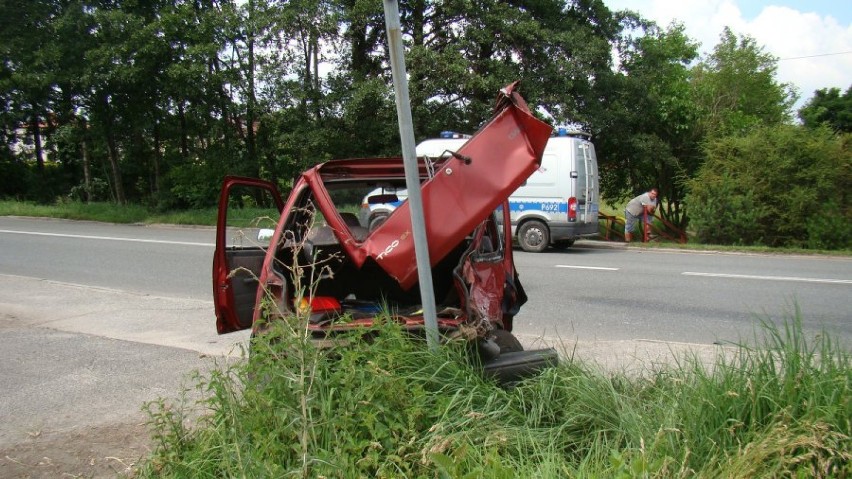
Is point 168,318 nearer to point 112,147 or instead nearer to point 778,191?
point 778,191

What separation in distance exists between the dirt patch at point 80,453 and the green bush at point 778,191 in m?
15.5

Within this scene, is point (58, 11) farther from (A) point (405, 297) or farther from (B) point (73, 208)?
(A) point (405, 297)

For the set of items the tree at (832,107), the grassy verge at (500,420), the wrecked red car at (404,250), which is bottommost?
the grassy verge at (500,420)

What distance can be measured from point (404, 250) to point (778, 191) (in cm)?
1537

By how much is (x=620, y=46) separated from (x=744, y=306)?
15696 mm

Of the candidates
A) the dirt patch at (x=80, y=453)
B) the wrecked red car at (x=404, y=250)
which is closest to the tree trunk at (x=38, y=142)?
the wrecked red car at (x=404, y=250)

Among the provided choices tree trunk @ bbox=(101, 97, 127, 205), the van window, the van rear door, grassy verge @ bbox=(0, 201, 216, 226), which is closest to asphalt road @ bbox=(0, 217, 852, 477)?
the van rear door

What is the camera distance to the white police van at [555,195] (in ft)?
48.0

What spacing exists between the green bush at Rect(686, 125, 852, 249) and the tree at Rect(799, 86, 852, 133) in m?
17.5

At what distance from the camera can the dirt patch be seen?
143 inches

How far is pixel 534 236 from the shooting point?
14961mm

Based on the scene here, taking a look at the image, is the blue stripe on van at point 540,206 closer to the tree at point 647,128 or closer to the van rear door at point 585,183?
the van rear door at point 585,183

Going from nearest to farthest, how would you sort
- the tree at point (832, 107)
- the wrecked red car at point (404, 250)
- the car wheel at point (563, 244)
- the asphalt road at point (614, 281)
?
the wrecked red car at point (404, 250), the asphalt road at point (614, 281), the car wheel at point (563, 244), the tree at point (832, 107)

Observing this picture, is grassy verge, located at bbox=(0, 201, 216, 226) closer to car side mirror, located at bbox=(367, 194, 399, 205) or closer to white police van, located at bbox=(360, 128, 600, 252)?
white police van, located at bbox=(360, 128, 600, 252)
